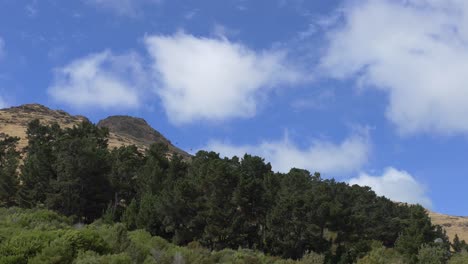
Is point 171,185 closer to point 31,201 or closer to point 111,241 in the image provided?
point 31,201

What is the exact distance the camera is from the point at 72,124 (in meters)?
145

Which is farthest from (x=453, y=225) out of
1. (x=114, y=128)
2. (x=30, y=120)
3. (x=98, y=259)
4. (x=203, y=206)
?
(x=98, y=259)

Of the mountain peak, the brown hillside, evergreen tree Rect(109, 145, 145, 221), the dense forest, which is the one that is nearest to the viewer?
the dense forest

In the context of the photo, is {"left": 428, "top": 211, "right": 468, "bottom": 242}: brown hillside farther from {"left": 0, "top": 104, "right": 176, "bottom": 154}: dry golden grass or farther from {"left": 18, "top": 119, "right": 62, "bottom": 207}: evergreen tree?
{"left": 18, "top": 119, "right": 62, "bottom": 207}: evergreen tree

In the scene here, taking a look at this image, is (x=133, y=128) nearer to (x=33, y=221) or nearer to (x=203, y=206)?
(x=203, y=206)

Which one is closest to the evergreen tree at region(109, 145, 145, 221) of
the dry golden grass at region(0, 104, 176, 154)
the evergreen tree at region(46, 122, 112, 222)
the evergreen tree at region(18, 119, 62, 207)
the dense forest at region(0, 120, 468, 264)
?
the dense forest at region(0, 120, 468, 264)

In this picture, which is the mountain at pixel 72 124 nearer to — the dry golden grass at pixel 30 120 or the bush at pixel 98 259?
the dry golden grass at pixel 30 120

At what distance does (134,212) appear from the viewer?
5391 cm

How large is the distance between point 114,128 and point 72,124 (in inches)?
1473

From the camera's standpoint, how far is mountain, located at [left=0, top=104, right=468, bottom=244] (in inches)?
4909

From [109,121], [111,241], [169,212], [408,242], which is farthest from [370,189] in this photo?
[109,121]

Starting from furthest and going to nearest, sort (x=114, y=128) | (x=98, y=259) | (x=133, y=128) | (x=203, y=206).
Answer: (x=133, y=128)
(x=114, y=128)
(x=203, y=206)
(x=98, y=259)

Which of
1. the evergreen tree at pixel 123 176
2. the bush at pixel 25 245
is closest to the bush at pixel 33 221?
Answer: the bush at pixel 25 245

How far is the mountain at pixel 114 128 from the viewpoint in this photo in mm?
124688
